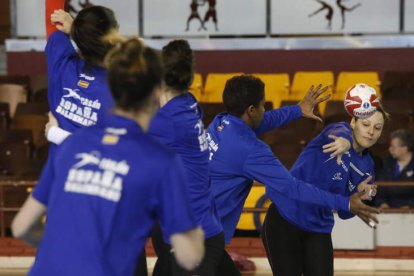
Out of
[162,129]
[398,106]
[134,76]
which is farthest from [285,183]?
[398,106]

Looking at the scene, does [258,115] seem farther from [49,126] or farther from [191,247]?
A: [191,247]

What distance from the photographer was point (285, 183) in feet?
14.6

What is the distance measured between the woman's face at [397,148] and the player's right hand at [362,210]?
4.20 meters

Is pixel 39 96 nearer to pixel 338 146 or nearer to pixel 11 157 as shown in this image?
pixel 11 157

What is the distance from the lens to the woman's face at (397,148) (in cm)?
846

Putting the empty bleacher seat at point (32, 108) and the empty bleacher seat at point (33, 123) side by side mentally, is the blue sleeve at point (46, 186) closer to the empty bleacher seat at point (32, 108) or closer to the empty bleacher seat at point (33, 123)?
the empty bleacher seat at point (33, 123)

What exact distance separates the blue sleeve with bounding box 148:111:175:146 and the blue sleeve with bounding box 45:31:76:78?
0.48 m

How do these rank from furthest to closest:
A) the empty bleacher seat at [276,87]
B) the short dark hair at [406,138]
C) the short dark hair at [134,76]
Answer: the empty bleacher seat at [276,87], the short dark hair at [406,138], the short dark hair at [134,76]

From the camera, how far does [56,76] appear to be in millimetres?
4164

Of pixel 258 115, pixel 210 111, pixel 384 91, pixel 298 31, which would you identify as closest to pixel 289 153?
pixel 210 111

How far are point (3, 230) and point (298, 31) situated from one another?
4.96 meters

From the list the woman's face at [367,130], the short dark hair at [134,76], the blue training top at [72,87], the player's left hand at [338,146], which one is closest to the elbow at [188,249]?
the short dark hair at [134,76]

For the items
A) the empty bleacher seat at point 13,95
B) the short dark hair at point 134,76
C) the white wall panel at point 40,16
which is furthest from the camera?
the white wall panel at point 40,16

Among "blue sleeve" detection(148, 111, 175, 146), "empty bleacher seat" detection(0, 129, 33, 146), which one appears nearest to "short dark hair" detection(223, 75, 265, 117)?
"blue sleeve" detection(148, 111, 175, 146)
